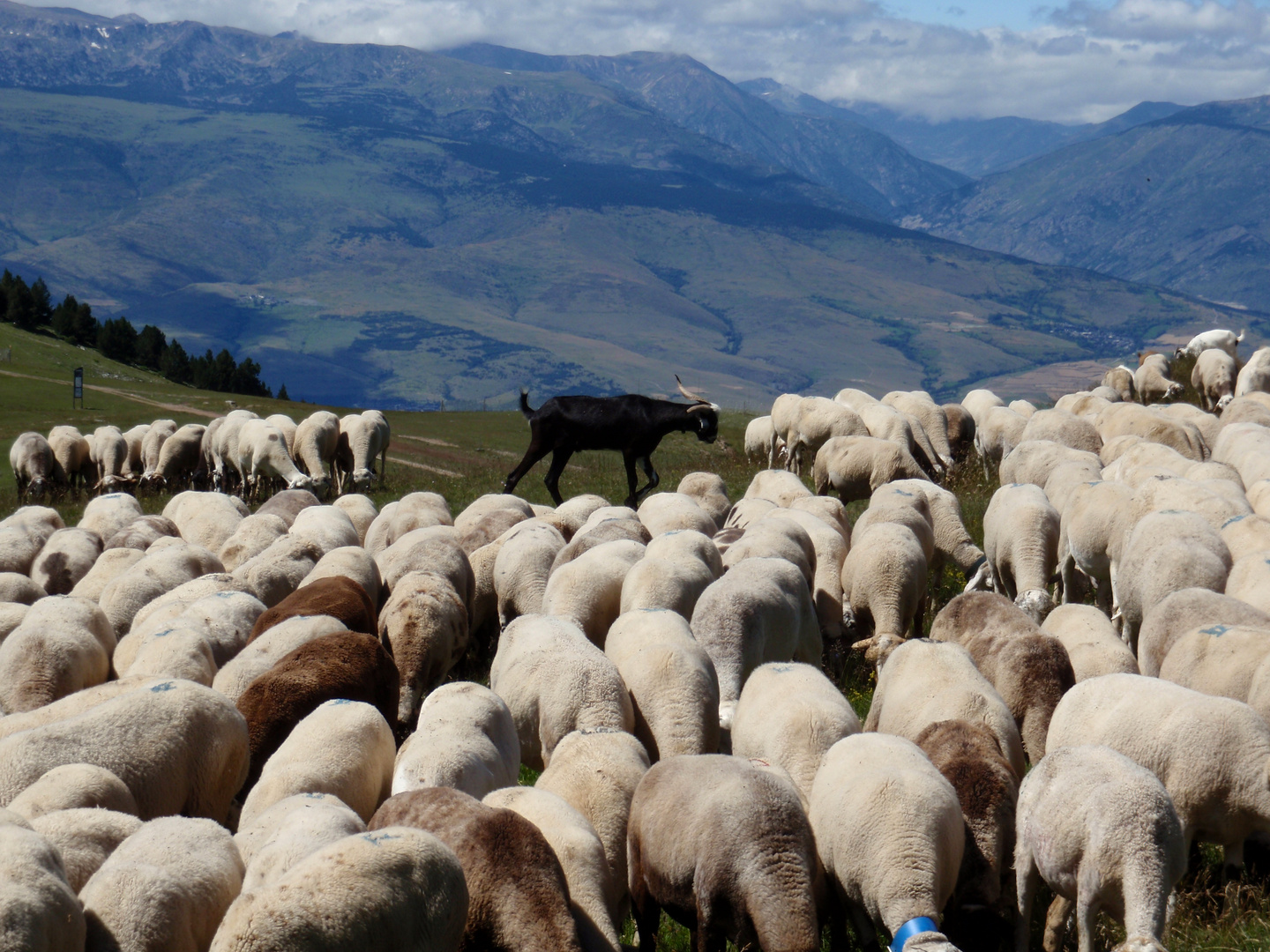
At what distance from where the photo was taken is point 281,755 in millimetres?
7203

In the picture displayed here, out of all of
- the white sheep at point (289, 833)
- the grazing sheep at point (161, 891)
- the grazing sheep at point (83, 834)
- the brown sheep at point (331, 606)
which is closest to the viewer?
the grazing sheep at point (161, 891)

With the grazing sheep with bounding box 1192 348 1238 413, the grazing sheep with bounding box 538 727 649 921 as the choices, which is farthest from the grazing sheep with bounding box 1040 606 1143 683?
the grazing sheep with bounding box 1192 348 1238 413

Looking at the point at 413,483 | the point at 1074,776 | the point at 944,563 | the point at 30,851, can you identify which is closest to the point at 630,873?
the point at 1074,776

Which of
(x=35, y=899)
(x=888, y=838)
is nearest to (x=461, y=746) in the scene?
(x=888, y=838)

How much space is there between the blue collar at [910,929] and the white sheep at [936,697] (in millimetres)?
1807

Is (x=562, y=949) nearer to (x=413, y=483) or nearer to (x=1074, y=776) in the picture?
(x=1074, y=776)

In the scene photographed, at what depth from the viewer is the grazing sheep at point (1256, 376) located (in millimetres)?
25562

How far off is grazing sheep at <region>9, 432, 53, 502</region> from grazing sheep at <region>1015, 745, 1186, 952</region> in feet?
78.9

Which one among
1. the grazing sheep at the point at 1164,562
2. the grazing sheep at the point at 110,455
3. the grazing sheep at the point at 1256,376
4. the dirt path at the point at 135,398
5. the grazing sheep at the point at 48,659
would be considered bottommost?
the dirt path at the point at 135,398

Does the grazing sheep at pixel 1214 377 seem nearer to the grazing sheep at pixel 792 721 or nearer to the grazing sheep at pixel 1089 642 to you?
the grazing sheep at pixel 1089 642

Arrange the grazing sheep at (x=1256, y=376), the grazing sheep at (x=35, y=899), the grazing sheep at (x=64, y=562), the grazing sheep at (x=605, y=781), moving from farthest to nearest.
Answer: the grazing sheep at (x=1256, y=376) → the grazing sheep at (x=64, y=562) → the grazing sheep at (x=605, y=781) → the grazing sheep at (x=35, y=899)

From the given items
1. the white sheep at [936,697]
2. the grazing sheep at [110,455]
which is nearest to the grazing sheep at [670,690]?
the white sheep at [936,697]

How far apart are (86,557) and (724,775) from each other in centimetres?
1034

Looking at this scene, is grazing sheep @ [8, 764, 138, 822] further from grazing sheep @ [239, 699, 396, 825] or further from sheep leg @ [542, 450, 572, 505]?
sheep leg @ [542, 450, 572, 505]
